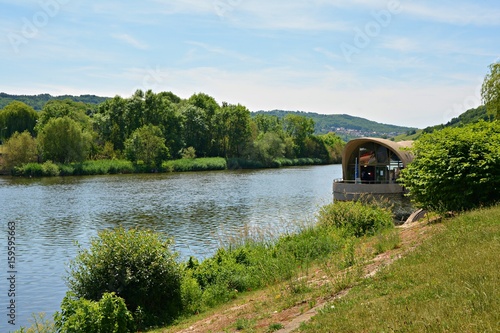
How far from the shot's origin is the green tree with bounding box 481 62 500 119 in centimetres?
3488

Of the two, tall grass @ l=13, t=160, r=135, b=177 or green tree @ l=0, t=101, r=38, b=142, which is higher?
green tree @ l=0, t=101, r=38, b=142

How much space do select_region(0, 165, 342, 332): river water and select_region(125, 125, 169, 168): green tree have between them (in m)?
23.4

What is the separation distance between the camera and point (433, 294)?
7512mm

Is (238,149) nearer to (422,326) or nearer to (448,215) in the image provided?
(448,215)

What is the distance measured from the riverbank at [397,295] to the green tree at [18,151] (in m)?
69.6

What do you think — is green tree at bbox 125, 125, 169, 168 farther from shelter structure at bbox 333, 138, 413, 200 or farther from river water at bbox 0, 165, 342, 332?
shelter structure at bbox 333, 138, 413, 200

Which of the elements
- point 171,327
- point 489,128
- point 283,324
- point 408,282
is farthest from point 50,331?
point 489,128

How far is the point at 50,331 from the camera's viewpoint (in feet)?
37.2

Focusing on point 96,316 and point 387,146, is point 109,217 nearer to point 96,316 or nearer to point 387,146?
point 387,146

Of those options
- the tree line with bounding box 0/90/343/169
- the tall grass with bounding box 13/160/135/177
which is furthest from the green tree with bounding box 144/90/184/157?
the tall grass with bounding box 13/160/135/177

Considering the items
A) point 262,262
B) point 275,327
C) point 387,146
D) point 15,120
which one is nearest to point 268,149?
point 15,120

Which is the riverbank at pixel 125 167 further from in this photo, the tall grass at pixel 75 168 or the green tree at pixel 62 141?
the green tree at pixel 62 141

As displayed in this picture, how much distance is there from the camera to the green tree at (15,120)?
101m

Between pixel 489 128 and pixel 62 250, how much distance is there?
18297mm
